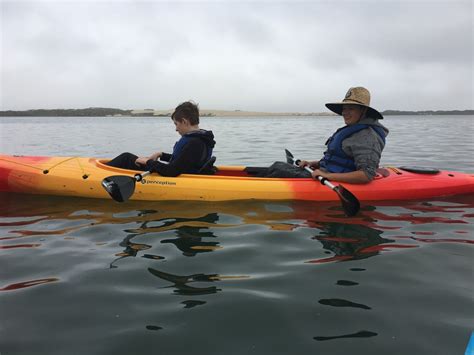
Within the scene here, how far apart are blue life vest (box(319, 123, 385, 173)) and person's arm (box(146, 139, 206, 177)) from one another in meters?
1.86

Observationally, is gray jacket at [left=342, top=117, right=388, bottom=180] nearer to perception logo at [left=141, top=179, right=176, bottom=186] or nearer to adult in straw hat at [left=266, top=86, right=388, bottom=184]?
adult in straw hat at [left=266, top=86, right=388, bottom=184]

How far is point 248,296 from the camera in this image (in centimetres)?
302

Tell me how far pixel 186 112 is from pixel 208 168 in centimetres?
105

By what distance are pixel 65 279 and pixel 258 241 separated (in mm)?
1920

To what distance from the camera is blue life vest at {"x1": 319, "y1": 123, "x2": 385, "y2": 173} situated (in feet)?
17.9

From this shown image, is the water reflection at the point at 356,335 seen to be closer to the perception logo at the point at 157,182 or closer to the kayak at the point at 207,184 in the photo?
the kayak at the point at 207,184

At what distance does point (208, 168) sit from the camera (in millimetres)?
6230

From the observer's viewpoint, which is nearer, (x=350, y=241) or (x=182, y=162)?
(x=350, y=241)

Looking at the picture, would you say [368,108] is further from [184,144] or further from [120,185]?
[120,185]

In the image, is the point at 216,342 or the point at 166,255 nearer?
the point at 216,342

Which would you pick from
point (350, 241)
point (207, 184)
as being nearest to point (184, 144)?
point (207, 184)

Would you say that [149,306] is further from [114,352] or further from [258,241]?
[258,241]

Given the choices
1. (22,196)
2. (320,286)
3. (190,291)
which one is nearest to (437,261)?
(320,286)

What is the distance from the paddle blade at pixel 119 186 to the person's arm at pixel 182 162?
1.61 feet
